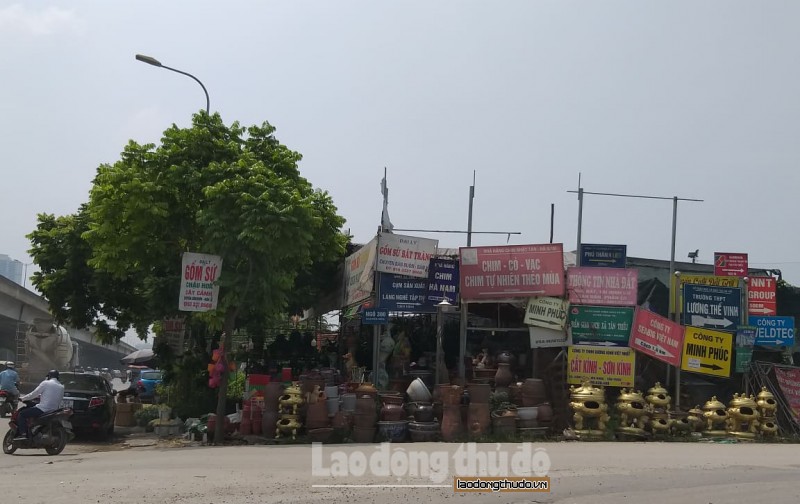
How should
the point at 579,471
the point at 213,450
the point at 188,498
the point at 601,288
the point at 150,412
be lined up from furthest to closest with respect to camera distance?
1. the point at 150,412
2. the point at 601,288
3. the point at 213,450
4. the point at 579,471
5. the point at 188,498

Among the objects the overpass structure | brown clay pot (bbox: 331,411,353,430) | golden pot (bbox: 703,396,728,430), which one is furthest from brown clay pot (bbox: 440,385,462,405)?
the overpass structure

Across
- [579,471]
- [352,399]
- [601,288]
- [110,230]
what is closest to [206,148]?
[110,230]

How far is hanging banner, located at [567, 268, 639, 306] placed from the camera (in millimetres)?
16859

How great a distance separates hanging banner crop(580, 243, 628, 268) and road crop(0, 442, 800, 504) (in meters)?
5.50

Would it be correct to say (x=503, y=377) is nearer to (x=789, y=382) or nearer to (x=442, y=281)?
(x=442, y=281)

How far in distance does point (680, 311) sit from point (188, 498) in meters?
12.4

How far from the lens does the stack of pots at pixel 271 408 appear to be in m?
15.1

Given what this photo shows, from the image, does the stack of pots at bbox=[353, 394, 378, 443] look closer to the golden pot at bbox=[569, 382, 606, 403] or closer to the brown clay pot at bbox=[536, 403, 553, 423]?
the brown clay pot at bbox=[536, 403, 553, 423]

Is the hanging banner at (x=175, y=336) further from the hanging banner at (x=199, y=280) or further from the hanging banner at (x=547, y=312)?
the hanging banner at (x=547, y=312)

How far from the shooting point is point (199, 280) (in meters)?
15.4

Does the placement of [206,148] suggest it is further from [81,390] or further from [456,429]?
[456,429]

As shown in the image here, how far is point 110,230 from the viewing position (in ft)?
53.1

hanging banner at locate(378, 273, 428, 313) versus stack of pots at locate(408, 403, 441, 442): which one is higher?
hanging banner at locate(378, 273, 428, 313)

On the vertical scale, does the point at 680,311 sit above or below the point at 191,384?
above
